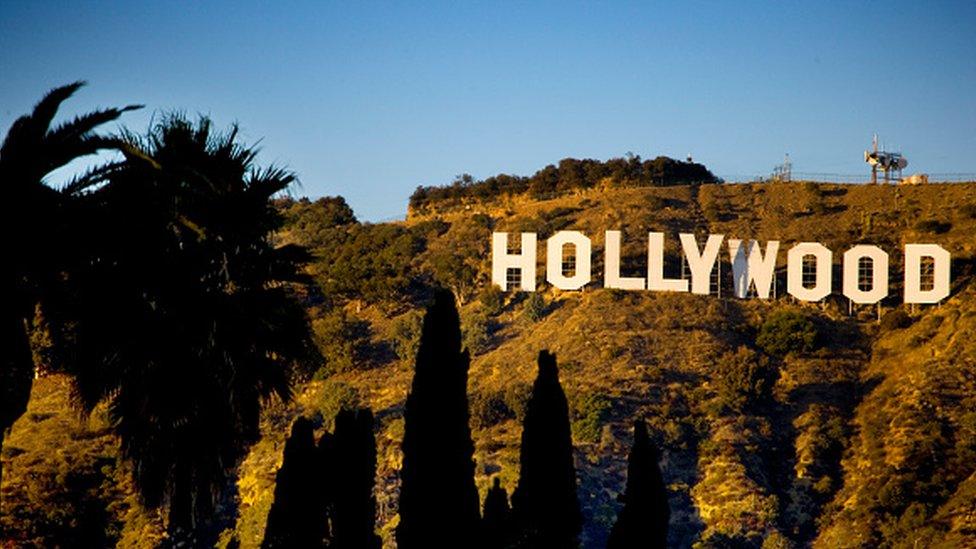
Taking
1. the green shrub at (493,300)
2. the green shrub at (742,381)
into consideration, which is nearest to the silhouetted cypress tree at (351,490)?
the green shrub at (742,381)

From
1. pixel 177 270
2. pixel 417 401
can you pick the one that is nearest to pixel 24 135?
pixel 177 270

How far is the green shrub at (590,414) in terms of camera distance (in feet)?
217

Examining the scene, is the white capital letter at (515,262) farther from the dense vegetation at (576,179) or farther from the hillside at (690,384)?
the dense vegetation at (576,179)

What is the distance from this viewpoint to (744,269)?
80938mm

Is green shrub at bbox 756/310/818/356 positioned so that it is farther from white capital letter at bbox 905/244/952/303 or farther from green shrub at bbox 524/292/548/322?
green shrub at bbox 524/292/548/322

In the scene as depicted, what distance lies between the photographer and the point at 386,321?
286 ft

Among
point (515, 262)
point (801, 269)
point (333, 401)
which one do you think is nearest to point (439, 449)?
point (333, 401)

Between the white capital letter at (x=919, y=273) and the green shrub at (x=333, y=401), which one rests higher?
the white capital letter at (x=919, y=273)

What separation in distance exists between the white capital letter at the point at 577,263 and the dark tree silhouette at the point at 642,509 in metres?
51.8

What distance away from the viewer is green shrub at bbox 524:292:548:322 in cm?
8356

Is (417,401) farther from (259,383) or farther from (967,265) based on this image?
(967,265)

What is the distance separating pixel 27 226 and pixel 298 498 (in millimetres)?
9600

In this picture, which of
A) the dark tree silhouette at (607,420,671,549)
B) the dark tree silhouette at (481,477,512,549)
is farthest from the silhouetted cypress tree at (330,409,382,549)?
the dark tree silhouette at (607,420,671,549)

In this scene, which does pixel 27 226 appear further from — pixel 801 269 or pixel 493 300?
pixel 493 300
